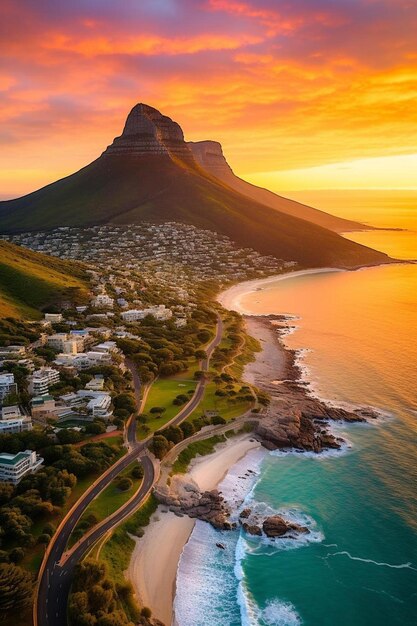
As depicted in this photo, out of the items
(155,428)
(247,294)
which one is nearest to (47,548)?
(155,428)

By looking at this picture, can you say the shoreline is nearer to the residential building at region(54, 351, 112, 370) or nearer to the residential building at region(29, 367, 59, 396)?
the residential building at region(29, 367, 59, 396)

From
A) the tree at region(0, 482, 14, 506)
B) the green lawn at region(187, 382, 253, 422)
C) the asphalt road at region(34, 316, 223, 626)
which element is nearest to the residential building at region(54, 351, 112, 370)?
the green lawn at region(187, 382, 253, 422)

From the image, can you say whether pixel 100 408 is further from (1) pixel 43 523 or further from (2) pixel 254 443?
(2) pixel 254 443

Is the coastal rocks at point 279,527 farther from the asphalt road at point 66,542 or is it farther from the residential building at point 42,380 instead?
the residential building at point 42,380

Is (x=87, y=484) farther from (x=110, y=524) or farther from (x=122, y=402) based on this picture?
(x=122, y=402)

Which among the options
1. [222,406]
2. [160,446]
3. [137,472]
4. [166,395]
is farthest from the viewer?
[166,395]

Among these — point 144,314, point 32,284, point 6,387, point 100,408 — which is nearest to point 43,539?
point 100,408
